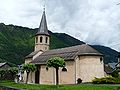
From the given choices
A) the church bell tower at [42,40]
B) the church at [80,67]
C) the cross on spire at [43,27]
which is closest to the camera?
the church at [80,67]

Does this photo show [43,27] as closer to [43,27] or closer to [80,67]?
[43,27]

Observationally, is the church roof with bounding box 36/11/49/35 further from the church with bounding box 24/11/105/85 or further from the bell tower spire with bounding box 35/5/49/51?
the church with bounding box 24/11/105/85

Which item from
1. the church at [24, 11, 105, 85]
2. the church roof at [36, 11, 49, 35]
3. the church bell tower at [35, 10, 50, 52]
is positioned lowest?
the church at [24, 11, 105, 85]

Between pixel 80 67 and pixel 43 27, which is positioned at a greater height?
pixel 43 27

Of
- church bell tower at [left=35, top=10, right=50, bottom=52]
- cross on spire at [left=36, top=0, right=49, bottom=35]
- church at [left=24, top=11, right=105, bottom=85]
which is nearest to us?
church at [left=24, top=11, right=105, bottom=85]

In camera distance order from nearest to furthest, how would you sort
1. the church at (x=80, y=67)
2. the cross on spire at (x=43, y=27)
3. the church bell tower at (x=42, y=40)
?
the church at (x=80, y=67) → the church bell tower at (x=42, y=40) → the cross on spire at (x=43, y=27)

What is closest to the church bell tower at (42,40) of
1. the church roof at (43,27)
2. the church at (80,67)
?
the church roof at (43,27)

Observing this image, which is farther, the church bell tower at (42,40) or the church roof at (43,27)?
the church roof at (43,27)

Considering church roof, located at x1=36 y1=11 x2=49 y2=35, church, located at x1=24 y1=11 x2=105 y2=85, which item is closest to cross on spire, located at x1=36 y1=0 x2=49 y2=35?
church roof, located at x1=36 y1=11 x2=49 y2=35

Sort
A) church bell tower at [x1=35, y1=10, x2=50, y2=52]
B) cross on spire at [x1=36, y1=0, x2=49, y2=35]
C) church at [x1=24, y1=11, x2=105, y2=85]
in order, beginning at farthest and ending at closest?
cross on spire at [x1=36, y1=0, x2=49, y2=35] < church bell tower at [x1=35, y1=10, x2=50, y2=52] < church at [x1=24, y1=11, x2=105, y2=85]

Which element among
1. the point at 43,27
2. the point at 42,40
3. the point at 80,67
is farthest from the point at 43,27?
the point at 80,67

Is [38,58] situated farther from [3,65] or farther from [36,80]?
[3,65]

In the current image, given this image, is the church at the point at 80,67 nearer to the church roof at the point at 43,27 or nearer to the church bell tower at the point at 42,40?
the church bell tower at the point at 42,40

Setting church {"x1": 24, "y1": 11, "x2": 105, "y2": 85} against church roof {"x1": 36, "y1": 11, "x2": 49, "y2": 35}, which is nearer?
church {"x1": 24, "y1": 11, "x2": 105, "y2": 85}
